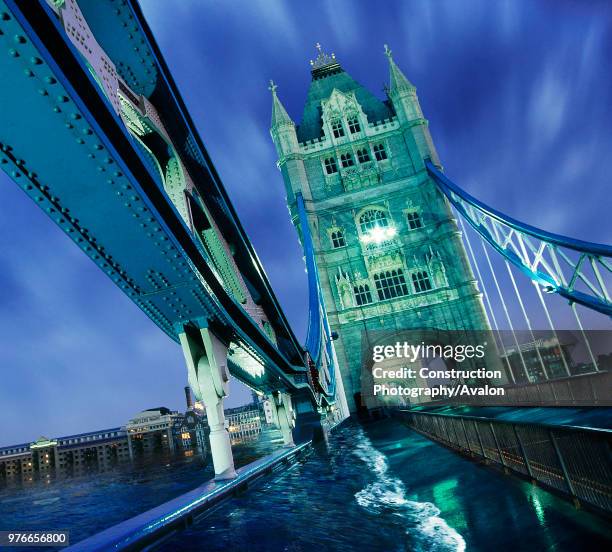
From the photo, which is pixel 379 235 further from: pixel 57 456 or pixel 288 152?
pixel 57 456

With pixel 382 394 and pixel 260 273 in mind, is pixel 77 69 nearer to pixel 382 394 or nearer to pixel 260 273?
pixel 260 273

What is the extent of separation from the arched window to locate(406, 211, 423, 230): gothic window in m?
1.77

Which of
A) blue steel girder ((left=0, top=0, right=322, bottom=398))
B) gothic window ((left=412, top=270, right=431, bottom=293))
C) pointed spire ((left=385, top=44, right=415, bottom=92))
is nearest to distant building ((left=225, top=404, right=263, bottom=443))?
gothic window ((left=412, top=270, right=431, bottom=293))

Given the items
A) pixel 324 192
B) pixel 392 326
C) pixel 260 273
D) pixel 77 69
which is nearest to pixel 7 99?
pixel 77 69

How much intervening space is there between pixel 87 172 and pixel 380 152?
33.5 meters

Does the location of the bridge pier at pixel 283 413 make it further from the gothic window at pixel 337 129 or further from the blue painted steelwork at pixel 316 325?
the gothic window at pixel 337 129

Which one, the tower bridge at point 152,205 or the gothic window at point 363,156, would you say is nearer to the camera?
the tower bridge at point 152,205

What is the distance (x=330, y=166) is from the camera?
112 feet

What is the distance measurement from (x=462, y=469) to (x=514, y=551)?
297 centimetres

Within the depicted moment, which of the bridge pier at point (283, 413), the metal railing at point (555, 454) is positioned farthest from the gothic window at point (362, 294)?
the metal railing at point (555, 454)

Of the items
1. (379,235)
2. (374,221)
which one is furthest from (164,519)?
(374,221)

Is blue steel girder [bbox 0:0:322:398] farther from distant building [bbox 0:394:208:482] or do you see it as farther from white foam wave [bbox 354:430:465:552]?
distant building [bbox 0:394:208:482]

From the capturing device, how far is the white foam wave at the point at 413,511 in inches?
105

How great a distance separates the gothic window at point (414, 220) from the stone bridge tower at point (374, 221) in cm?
8
